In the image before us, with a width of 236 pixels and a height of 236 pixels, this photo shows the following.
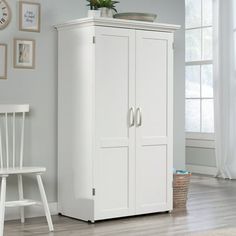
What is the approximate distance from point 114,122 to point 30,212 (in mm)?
1063

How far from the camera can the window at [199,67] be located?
8414 mm

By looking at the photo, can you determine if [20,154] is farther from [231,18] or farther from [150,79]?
[231,18]

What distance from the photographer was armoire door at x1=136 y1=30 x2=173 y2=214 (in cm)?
516

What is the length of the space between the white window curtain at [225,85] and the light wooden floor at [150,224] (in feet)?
6.64

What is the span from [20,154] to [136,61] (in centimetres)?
125

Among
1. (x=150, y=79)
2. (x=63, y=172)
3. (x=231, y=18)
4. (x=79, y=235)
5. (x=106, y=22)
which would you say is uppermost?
(x=231, y=18)

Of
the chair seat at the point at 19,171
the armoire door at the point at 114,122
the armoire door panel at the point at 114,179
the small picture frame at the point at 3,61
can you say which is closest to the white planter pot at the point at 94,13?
the armoire door at the point at 114,122

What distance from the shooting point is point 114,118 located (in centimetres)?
499

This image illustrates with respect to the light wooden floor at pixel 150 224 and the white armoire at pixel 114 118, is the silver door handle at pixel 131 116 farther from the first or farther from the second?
the light wooden floor at pixel 150 224

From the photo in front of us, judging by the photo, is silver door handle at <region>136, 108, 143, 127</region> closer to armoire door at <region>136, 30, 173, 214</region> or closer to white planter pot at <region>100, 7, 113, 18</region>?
armoire door at <region>136, 30, 173, 214</region>

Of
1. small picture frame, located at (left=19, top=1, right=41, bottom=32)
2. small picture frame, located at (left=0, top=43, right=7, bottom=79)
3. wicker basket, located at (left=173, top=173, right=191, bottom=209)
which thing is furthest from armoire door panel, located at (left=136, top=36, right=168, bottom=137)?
→ small picture frame, located at (left=0, top=43, right=7, bottom=79)

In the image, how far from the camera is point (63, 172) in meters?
5.21

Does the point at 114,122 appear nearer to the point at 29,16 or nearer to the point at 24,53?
the point at 24,53

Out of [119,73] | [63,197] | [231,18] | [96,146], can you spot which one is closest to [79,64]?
[119,73]
